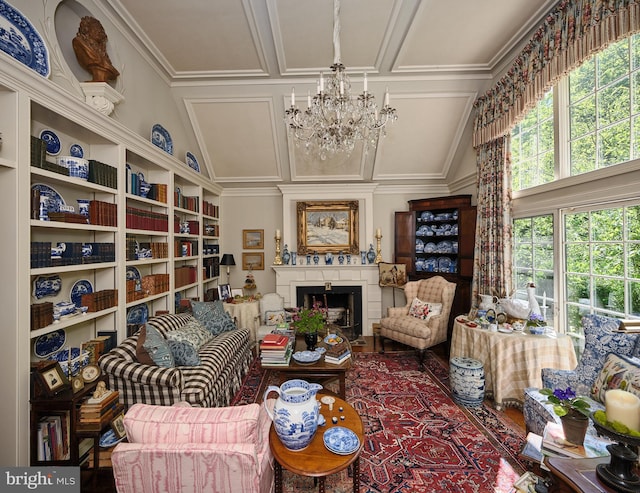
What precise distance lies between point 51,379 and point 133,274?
150 centimetres

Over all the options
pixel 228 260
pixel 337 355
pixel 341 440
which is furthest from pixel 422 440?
pixel 228 260

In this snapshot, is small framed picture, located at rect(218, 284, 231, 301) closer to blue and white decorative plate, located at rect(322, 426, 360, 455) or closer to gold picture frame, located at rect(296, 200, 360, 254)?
gold picture frame, located at rect(296, 200, 360, 254)

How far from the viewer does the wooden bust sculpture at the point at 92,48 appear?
7.92ft

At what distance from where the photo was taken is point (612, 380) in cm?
188

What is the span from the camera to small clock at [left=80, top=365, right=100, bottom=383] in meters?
2.19

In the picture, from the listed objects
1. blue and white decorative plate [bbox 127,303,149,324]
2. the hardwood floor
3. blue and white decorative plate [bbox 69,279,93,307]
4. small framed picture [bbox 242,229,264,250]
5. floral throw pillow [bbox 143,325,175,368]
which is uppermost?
small framed picture [bbox 242,229,264,250]

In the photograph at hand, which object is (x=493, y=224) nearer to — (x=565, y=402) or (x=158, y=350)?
(x=565, y=402)

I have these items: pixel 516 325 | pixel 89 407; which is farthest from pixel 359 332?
pixel 89 407

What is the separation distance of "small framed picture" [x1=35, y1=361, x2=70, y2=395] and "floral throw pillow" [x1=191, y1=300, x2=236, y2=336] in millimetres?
1684

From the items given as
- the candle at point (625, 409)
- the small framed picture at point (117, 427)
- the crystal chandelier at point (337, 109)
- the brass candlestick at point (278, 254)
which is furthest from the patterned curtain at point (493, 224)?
the small framed picture at point (117, 427)

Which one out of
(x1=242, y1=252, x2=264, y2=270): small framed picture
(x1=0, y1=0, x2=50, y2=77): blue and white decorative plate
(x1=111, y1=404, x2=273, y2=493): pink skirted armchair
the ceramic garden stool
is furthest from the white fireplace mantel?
(x1=111, y1=404, x2=273, y2=493): pink skirted armchair

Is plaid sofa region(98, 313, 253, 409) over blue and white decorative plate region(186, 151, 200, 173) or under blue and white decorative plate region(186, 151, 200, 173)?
under

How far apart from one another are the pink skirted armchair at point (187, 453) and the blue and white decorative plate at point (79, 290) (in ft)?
6.04

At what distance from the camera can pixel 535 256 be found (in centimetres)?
339
